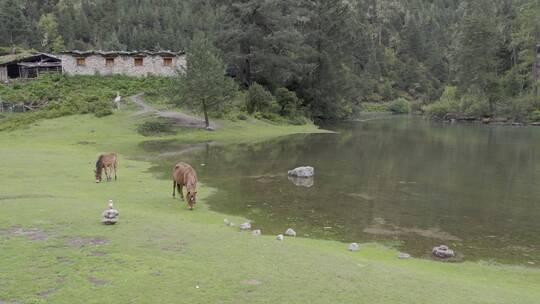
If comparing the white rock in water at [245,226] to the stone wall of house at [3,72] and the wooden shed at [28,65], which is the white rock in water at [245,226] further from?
the stone wall of house at [3,72]

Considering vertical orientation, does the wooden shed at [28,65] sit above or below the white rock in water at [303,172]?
above

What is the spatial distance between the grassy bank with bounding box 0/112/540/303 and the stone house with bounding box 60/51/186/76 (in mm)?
60558

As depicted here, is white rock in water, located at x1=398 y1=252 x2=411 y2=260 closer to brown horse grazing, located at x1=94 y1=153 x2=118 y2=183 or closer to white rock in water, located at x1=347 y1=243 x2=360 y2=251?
white rock in water, located at x1=347 y1=243 x2=360 y2=251

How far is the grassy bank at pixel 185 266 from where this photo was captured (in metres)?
9.73

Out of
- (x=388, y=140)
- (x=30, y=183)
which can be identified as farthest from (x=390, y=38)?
(x=30, y=183)

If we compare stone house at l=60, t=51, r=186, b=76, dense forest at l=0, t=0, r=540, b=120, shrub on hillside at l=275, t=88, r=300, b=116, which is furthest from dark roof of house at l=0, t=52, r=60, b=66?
shrub on hillside at l=275, t=88, r=300, b=116

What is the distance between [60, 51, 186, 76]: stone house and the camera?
77.0 meters

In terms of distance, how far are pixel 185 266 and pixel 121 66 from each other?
72616 mm

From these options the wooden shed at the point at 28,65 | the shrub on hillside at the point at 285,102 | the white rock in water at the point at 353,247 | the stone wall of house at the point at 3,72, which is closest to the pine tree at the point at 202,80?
the shrub on hillside at the point at 285,102

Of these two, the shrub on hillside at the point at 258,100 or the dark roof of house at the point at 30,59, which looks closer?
the shrub on hillside at the point at 258,100

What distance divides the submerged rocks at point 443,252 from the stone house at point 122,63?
216 ft

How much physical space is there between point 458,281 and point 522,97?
280 feet

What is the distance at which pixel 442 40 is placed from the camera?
186125 mm

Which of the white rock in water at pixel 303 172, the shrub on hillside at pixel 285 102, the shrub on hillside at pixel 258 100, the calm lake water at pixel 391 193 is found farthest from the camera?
the shrub on hillside at pixel 285 102
